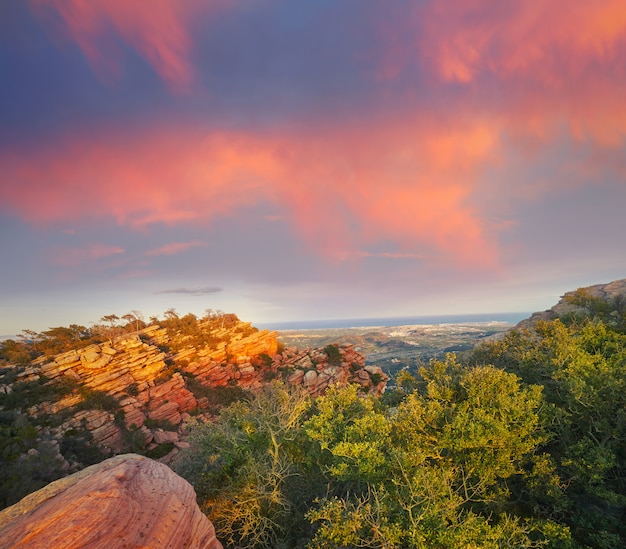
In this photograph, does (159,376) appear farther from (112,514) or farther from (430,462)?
(430,462)

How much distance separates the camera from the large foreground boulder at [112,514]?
293 inches

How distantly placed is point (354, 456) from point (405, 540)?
3.55 meters

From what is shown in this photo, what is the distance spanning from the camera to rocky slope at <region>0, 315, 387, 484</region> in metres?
31.8

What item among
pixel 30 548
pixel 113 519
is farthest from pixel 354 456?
pixel 30 548

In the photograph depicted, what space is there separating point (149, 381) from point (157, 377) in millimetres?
1249

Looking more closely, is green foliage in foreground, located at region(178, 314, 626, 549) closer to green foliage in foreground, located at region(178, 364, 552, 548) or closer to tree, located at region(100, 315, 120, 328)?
green foliage in foreground, located at region(178, 364, 552, 548)

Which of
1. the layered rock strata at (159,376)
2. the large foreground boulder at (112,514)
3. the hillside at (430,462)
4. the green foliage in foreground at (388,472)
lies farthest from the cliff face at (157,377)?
the large foreground boulder at (112,514)

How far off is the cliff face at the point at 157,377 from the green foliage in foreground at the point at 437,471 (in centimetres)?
2083

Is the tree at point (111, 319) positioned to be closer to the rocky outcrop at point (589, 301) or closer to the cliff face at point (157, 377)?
the cliff face at point (157, 377)

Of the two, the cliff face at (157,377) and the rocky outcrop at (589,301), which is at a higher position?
the rocky outcrop at (589,301)

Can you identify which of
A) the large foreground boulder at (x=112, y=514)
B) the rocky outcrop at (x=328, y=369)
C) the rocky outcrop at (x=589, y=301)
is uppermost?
the rocky outcrop at (x=589, y=301)

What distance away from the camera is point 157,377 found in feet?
139

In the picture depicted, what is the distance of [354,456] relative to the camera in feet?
44.7

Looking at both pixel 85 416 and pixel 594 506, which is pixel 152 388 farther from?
pixel 594 506
